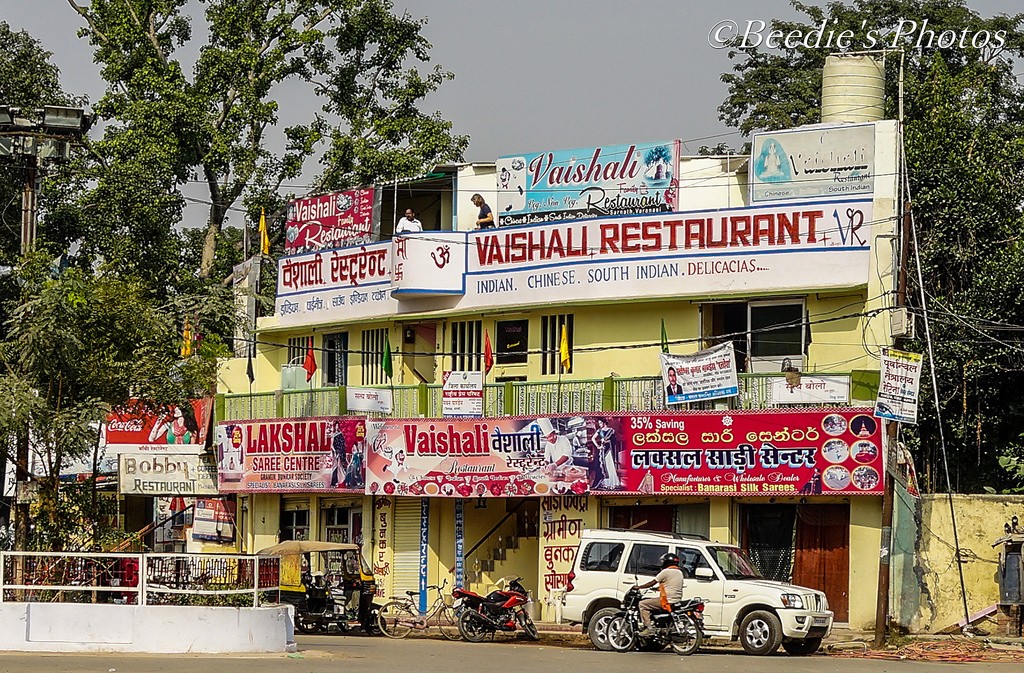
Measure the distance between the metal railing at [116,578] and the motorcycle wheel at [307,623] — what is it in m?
7.19

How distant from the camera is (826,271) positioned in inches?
1162

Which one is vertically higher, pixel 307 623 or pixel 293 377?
pixel 293 377

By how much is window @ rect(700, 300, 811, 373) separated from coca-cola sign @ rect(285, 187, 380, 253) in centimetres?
906

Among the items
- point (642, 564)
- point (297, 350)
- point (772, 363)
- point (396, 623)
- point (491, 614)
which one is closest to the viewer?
point (642, 564)

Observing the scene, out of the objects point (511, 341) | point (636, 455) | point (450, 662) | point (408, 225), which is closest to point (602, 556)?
point (450, 662)

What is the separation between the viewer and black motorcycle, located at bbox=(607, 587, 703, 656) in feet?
76.5

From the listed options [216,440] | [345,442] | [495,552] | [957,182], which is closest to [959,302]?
[957,182]

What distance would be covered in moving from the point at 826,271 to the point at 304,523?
14.3m

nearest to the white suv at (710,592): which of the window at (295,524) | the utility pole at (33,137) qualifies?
Result: the utility pole at (33,137)

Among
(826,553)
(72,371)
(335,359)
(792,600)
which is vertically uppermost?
(335,359)

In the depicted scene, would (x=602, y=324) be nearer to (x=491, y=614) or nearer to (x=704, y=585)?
(x=491, y=614)

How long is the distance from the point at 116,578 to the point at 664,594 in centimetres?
A: 799

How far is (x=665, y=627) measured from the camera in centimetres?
2338

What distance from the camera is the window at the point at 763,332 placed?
99.9 feet
